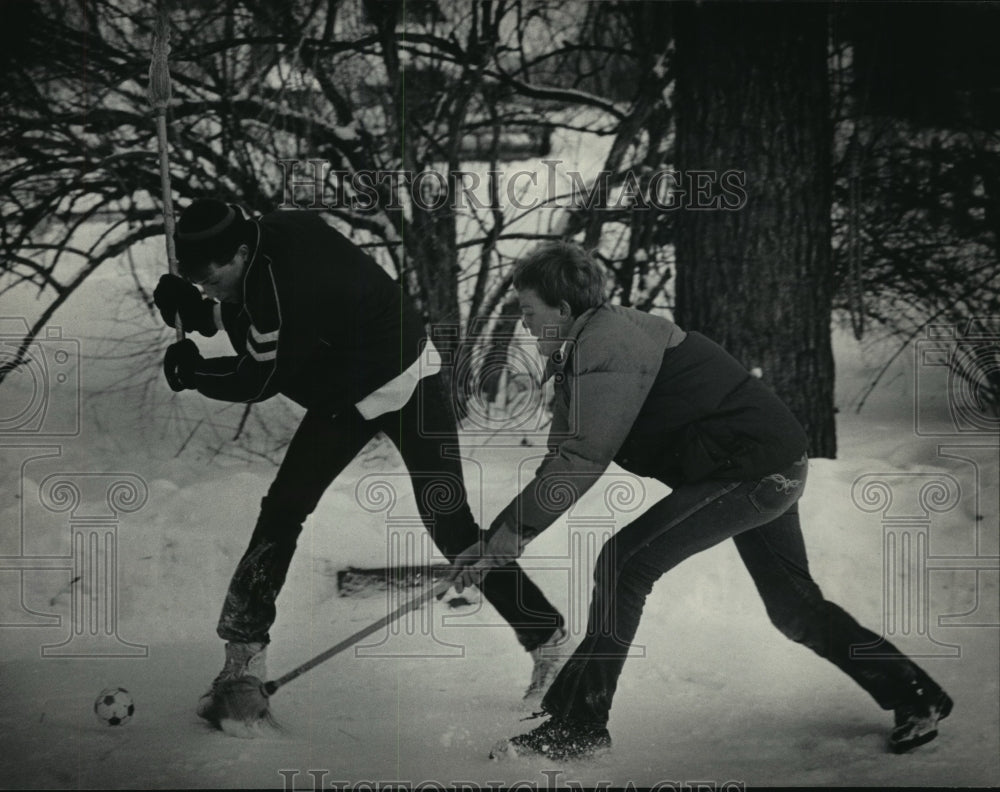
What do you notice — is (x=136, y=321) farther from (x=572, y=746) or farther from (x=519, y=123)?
(x=572, y=746)

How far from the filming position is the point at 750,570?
10.3ft

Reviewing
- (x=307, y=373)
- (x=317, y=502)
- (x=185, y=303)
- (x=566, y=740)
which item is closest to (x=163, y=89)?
(x=185, y=303)

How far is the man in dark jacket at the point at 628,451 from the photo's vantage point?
9.30 feet

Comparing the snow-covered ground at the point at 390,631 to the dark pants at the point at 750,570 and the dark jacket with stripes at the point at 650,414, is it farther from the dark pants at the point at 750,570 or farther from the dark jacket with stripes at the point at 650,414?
the dark jacket with stripes at the point at 650,414

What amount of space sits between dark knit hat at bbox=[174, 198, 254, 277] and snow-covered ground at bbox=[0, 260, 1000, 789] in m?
0.45

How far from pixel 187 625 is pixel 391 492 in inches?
27.4

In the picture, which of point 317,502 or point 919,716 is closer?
point 919,716

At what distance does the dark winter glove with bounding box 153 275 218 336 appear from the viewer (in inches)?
124

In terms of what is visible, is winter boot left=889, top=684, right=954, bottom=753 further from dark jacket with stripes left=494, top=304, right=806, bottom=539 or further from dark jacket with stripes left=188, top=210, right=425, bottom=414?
dark jacket with stripes left=188, top=210, right=425, bottom=414

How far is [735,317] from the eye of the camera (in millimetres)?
3801

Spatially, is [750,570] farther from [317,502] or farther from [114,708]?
[114,708]

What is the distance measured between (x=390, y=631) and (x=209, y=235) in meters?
1.23

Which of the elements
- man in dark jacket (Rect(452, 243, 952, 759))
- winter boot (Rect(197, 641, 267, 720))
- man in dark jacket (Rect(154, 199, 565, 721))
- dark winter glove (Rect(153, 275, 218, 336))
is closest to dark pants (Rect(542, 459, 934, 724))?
man in dark jacket (Rect(452, 243, 952, 759))

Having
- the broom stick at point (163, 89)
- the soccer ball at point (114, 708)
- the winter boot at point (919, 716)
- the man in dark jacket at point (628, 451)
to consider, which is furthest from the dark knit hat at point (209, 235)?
the winter boot at point (919, 716)
